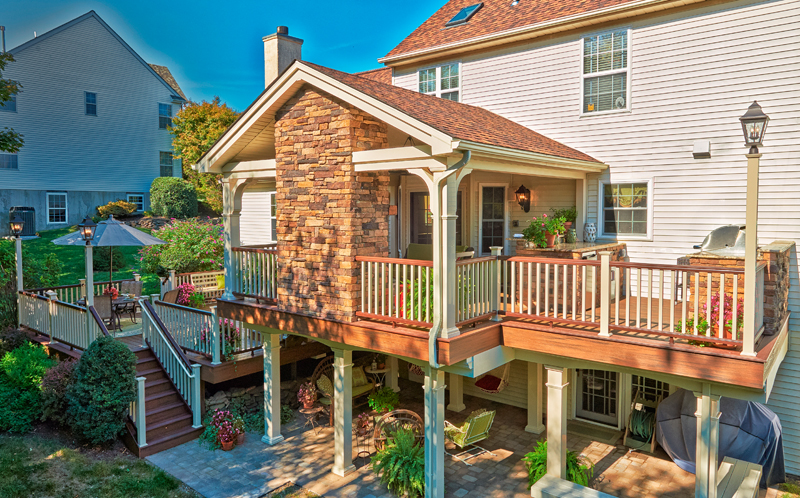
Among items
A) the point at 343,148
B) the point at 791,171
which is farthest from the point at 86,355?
the point at 791,171

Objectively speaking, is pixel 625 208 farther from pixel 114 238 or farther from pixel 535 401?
pixel 114 238

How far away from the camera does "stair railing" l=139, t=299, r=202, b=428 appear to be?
31.9ft

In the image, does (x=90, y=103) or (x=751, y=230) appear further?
(x=90, y=103)

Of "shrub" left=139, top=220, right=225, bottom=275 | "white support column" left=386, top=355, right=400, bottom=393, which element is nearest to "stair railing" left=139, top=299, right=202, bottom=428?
"white support column" left=386, top=355, right=400, bottom=393

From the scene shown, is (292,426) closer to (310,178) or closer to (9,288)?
(310,178)

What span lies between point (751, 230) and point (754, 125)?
110 centimetres

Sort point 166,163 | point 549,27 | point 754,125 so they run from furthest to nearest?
point 166,163 < point 549,27 < point 754,125

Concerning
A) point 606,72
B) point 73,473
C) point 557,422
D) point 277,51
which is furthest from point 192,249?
→ point 557,422

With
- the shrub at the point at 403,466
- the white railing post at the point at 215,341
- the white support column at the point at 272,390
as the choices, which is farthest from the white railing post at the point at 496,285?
the white railing post at the point at 215,341

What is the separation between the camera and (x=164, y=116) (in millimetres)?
29641

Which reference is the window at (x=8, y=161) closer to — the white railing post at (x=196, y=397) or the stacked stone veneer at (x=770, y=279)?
the white railing post at (x=196, y=397)

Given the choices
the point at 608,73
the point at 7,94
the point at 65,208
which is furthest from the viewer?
the point at 65,208

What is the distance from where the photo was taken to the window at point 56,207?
2531 cm

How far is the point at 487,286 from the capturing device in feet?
24.6
